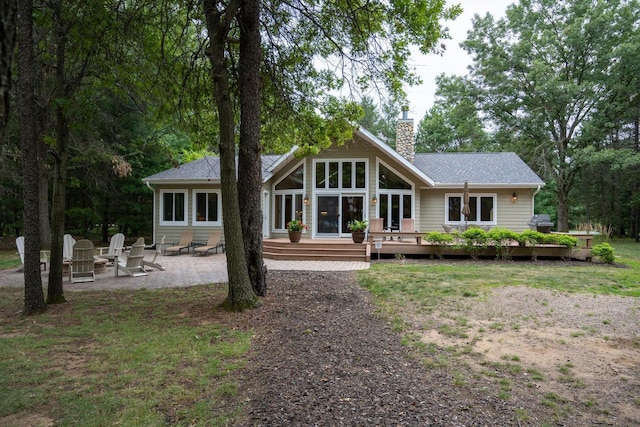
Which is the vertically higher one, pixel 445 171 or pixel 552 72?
pixel 552 72

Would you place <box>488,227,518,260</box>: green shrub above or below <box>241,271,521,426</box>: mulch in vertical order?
above

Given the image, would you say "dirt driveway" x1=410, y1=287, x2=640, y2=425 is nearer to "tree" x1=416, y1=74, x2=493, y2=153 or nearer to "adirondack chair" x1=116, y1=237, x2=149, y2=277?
"adirondack chair" x1=116, y1=237, x2=149, y2=277

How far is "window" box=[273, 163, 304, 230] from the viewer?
16.6 metres

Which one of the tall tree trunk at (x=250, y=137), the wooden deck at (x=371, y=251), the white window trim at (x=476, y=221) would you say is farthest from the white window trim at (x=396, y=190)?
the tall tree trunk at (x=250, y=137)

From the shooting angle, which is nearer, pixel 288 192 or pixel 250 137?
pixel 250 137

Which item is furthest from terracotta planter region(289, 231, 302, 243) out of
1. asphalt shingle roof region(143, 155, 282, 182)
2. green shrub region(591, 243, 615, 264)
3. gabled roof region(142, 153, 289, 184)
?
green shrub region(591, 243, 615, 264)

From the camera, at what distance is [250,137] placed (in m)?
6.45

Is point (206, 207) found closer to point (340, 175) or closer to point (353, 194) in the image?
point (340, 175)

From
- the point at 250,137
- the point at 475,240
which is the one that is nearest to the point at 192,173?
the point at 250,137

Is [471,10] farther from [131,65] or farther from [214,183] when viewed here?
[131,65]

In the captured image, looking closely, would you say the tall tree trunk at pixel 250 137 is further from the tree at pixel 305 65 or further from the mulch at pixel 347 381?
the mulch at pixel 347 381

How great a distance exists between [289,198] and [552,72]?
1791 cm

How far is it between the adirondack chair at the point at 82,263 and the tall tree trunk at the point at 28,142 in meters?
3.12

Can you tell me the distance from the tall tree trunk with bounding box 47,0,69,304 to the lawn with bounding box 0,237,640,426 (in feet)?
1.41
